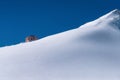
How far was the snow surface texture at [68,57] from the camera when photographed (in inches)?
671

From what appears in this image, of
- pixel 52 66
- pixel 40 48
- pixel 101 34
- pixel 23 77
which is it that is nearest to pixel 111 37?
pixel 101 34

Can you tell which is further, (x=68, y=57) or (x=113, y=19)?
(x=113, y=19)

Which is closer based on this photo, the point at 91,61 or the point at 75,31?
the point at 91,61

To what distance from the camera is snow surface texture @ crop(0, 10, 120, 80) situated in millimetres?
17031

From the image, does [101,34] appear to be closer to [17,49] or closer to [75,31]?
[75,31]

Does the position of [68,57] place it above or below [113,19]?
below

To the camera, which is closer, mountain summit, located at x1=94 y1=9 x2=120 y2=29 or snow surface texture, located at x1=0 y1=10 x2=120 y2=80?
snow surface texture, located at x1=0 y1=10 x2=120 y2=80

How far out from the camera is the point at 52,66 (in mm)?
18125

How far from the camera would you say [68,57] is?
64.0 feet

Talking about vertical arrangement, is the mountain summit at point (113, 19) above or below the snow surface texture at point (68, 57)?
above

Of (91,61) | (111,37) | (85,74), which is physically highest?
(111,37)

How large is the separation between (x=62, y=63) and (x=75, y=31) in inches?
227

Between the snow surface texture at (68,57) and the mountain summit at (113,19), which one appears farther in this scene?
the mountain summit at (113,19)

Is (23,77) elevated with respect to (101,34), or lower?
lower
